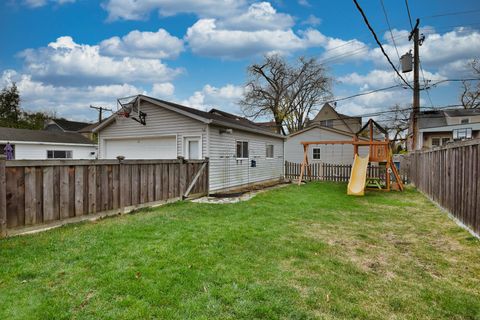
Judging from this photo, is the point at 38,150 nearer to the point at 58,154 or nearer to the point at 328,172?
the point at 58,154

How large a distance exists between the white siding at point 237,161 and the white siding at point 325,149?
28.3 feet

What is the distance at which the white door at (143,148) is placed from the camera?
11.6 metres

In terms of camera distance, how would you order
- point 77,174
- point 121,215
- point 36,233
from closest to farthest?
point 36,233, point 77,174, point 121,215

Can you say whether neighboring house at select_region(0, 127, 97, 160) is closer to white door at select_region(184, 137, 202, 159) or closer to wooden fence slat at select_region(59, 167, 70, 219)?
white door at select_region(184, 137, 202, 159)

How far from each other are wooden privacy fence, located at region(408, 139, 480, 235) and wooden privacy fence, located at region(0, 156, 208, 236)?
6793mm

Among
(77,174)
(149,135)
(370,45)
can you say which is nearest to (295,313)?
(77,174)

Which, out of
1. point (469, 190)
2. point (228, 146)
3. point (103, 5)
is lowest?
point (469, 190)

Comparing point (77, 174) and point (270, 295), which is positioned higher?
point (77, 174)

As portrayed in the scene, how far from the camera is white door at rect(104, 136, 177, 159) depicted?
11578 mm

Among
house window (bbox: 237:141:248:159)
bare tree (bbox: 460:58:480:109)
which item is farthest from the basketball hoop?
bare tree (bbox: 460:58:480:109)

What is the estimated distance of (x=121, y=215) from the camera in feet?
21.5

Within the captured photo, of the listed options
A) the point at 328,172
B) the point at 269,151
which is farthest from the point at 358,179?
the point at 269,151

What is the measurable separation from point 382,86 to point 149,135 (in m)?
16.8

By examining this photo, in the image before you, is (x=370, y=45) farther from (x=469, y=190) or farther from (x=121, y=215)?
(x=121, y=215)
